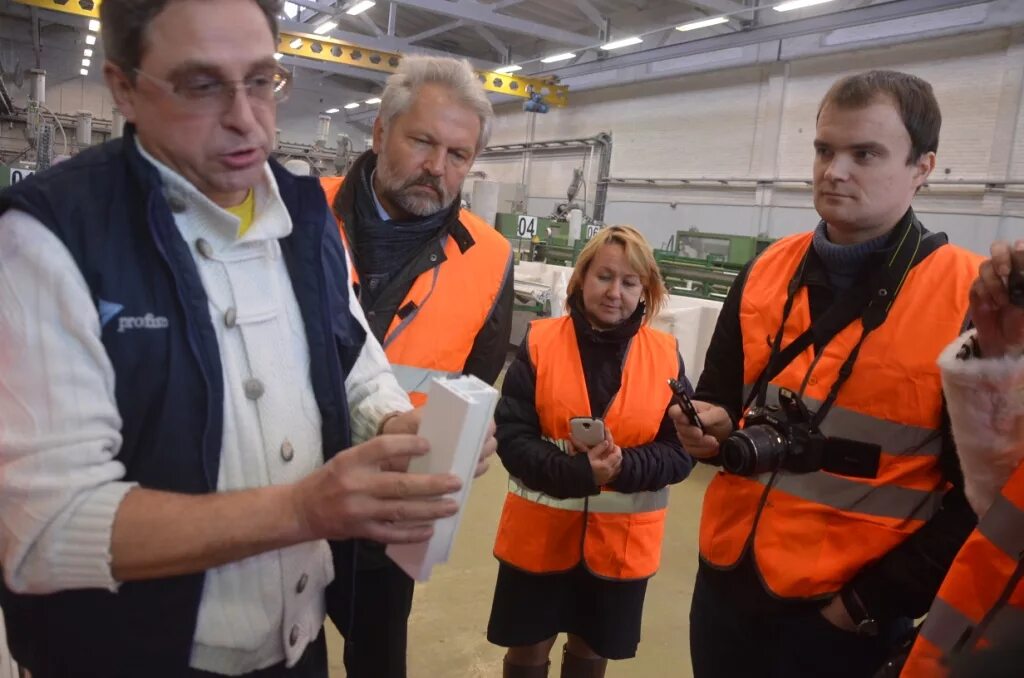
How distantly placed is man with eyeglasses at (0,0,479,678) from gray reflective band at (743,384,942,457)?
941 millimetres

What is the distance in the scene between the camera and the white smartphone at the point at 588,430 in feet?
5.94

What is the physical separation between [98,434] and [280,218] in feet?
1.31

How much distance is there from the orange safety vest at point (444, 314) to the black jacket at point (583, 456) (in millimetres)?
281

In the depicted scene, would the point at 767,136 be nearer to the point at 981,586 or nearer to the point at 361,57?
the point at 361,57

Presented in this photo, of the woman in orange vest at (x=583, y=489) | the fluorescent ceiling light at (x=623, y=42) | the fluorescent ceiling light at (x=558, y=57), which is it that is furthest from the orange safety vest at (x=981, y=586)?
the fluorescent ceiling light at (x=558, y=57)

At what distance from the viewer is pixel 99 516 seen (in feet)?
2.42

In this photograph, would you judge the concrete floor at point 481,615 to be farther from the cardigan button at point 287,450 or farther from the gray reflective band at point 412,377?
the cardigan button at point 287,450

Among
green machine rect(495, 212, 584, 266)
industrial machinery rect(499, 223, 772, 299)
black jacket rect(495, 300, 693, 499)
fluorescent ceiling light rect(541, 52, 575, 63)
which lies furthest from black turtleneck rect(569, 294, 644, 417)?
fluorescent ceiling light rect(541, 52, 575, 63)

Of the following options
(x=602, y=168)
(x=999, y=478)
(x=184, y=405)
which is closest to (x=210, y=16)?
(x=184, y=405)

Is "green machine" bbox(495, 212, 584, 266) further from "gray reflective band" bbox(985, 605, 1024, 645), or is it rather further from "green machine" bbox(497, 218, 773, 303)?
"gray reflective band" bbox(985, 605, 1024, 645)

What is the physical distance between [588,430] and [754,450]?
534 mm

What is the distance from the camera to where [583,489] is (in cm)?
186

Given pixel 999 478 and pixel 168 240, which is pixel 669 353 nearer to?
pixel 999 478

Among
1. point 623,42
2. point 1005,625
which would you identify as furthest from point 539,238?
point 1005,625
